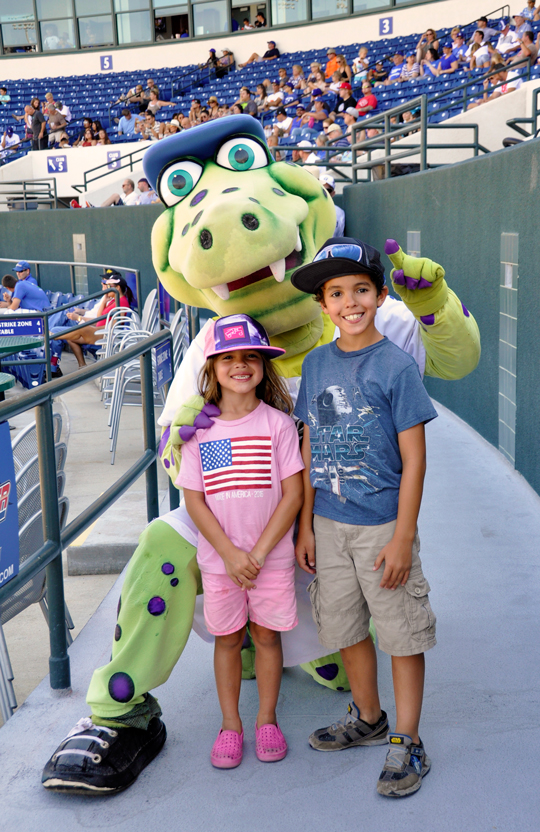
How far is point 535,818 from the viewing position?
1.70 m

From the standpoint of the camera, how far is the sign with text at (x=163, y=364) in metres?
3.66

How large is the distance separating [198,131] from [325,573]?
1.35 meters

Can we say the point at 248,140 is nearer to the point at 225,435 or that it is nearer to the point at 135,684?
the point at 225,435

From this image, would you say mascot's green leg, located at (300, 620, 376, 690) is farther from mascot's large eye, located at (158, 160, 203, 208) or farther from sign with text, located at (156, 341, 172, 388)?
sign with text, located at (156, 341, 172, 388)

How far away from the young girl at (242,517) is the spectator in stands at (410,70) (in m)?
14.1

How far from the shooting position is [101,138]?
65.8ft

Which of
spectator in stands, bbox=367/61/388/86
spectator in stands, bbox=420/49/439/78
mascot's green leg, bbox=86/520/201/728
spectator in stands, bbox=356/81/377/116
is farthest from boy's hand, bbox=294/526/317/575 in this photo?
spectator in stands, bbox=367/61/388/86

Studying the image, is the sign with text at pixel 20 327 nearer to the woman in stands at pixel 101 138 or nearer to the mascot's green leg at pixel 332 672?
the mascot's green leg at pixel 332 672

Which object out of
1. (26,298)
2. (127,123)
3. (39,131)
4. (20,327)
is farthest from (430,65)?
(39,131)

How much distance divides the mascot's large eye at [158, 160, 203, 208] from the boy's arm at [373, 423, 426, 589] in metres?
1.06

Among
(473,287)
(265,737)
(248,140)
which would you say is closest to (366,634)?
(265,737)

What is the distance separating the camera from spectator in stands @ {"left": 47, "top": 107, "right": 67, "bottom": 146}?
69.4ft

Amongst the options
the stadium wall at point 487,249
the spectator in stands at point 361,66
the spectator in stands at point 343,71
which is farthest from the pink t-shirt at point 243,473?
the spectator in stands at point 361,66

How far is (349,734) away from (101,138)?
2029 centimetres
